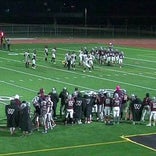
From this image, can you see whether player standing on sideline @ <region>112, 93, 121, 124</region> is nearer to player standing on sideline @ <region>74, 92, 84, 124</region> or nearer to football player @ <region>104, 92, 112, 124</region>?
football player @ <region>104, 92, 112, 124</region>

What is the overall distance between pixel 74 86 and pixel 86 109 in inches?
298

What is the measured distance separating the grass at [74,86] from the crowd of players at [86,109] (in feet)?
1.38

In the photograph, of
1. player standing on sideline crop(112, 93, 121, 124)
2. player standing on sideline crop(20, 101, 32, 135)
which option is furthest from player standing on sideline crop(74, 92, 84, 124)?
player standing on sideline crop(20, 101, 32, 135)

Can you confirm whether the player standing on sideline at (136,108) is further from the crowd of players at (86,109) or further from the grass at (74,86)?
the grass at (74,86)

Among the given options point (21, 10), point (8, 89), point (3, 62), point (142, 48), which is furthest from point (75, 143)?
point (21, 10)

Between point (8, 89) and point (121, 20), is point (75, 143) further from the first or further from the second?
point (121, 20)

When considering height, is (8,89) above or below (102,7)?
below

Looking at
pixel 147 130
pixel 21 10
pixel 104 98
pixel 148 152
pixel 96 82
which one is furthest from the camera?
pixel 21 10

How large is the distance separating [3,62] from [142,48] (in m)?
15.8

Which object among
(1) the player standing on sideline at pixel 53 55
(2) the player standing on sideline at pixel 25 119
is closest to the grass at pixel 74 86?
(2) the player standing on sideline at pixel 25 119

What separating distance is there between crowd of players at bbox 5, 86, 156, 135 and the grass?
0.42m

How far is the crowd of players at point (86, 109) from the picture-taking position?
16312 millimetres

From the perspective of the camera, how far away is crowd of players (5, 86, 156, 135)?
16312mm

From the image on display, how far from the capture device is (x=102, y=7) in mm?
67625
